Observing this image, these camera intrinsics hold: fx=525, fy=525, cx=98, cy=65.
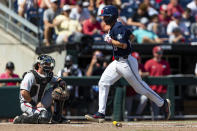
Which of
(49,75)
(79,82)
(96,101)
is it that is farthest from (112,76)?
(96,101)

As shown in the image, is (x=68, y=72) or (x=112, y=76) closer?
(x=112, y=76)

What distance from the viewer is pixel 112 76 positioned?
25.6ft

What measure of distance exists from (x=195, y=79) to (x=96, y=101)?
2.18 metres

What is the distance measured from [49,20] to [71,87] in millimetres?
2296

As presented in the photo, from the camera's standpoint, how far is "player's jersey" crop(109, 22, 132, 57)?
25.0ft

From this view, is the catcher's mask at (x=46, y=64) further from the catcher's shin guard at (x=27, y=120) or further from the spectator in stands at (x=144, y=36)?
the spectator in stands at (x=144, y=36)

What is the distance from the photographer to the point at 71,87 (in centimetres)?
1103

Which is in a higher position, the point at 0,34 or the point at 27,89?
the point at 0,34

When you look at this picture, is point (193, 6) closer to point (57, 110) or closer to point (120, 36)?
point (120, 36)

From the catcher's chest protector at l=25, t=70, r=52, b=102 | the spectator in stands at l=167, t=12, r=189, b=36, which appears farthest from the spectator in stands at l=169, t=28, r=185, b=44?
the catcher's chest protector at l=25, t=70, r=52, b=102

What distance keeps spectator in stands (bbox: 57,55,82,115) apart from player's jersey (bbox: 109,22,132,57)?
10.4ft

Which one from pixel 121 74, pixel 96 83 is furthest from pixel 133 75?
pixel 96 83

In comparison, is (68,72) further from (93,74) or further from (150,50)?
(150,50)

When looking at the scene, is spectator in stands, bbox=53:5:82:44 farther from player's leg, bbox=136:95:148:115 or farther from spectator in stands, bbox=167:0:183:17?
spectator in stands, bbox=167:0:183:17
